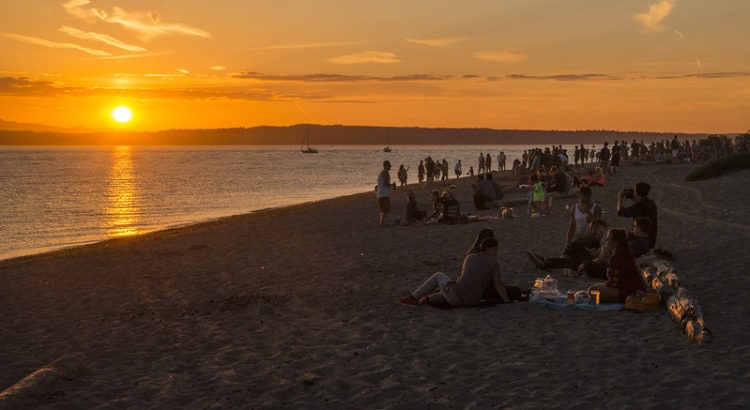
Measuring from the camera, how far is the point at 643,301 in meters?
9.03

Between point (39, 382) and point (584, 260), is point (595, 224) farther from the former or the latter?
point (39, 382)

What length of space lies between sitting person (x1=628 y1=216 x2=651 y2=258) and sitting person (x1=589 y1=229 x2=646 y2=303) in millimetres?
2655

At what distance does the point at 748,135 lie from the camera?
4856cm

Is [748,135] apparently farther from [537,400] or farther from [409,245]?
[537,400]

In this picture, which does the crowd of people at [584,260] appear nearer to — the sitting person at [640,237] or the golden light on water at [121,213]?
the sitting person at [640,237]

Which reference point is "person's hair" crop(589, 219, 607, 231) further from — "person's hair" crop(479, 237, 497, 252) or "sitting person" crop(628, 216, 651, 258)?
"person's hair" crop(479, 237, 497, 252)

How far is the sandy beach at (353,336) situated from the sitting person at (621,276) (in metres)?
0.49

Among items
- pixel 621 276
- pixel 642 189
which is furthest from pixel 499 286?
pixel 642 189

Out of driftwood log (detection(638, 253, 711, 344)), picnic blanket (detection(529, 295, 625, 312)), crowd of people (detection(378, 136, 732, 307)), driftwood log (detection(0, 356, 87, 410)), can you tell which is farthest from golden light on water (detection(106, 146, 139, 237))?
driftwood log (detection(638, 253, 711, 344))

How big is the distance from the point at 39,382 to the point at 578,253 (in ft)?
29.3

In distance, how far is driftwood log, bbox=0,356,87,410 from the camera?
6.67 m

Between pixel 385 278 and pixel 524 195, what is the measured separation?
→ 1747 cm

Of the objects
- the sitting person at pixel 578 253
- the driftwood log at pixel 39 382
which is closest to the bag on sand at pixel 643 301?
the sitting person at pixel 578 253

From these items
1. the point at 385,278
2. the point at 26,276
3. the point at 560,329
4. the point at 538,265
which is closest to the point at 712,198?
→ the point at 538,265
